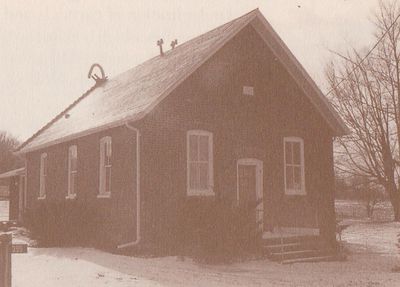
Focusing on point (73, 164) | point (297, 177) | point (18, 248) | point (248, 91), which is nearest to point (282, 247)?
point (297, 177)

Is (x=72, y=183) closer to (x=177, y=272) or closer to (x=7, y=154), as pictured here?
(x=177, y=272)

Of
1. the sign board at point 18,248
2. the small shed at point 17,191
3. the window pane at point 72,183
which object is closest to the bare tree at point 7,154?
the small shed at point 17,191

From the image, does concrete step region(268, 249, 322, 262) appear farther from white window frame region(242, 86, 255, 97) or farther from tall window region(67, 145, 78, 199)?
tall window region(67, 145, 78, 199)

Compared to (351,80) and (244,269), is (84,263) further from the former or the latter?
(351,80)

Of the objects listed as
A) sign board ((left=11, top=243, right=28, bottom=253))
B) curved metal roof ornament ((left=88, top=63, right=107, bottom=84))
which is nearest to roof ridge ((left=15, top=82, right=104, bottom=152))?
curved metal roof ornament ((left=88, top=63, right=107, bottom=84))

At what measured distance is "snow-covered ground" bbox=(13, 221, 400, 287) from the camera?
10.9 m

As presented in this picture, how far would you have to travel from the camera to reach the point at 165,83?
16.0 metres

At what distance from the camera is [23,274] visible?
38.6 ft

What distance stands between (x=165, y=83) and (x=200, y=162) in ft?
8.45

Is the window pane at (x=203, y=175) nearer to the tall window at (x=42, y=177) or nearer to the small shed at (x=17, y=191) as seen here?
the tall window at (x=42, y=177)

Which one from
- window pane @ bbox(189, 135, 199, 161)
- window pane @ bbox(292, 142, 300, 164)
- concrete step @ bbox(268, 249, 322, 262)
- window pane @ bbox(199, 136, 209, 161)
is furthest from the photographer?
window pane @ bbox(292, 142, 300, 164)

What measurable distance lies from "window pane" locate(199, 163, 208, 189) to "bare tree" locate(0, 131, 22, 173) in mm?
49164

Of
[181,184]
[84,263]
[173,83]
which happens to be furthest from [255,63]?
[84,263]

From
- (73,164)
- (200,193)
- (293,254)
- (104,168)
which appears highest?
(73,164)
